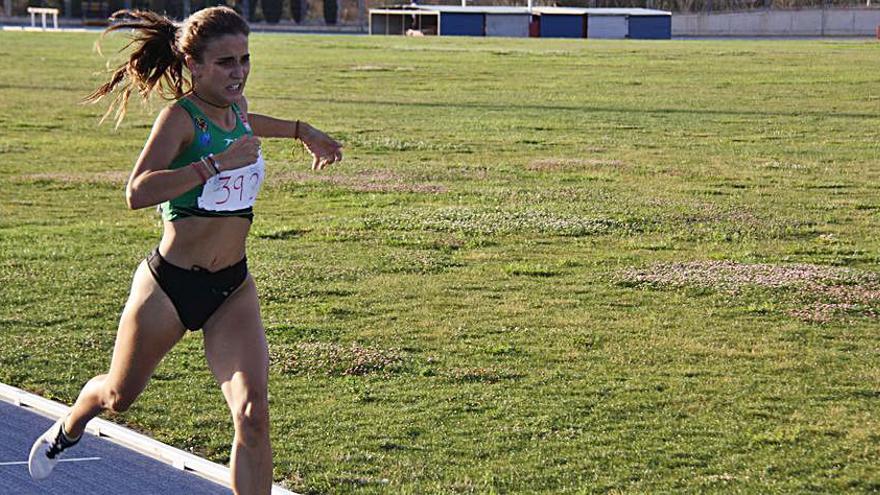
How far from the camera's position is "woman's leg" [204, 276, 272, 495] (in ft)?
19.2

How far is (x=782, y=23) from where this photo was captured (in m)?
74.5

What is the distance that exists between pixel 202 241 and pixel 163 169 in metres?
0.38

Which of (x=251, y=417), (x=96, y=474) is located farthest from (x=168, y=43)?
(x=96, y=474)

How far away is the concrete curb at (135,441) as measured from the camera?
7102mm

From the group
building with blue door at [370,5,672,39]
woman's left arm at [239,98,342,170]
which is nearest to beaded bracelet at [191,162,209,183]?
woman's left arm at [239,98,342,170]

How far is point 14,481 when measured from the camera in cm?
704

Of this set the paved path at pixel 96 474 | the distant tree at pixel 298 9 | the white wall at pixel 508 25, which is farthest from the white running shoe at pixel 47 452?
the distant tree at pixel 298 9

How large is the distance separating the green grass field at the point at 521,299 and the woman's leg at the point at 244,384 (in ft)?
3.44

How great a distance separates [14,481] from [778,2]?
75.0 m

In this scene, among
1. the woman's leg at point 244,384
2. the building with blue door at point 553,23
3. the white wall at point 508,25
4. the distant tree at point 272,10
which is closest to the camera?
the woman's leg at point 244,384

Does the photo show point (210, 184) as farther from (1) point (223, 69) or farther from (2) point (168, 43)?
(2) point (168, 43)

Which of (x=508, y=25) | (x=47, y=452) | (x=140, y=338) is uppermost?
(x=508, y=25)

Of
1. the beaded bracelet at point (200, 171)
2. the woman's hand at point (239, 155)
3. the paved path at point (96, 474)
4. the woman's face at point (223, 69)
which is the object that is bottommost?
the paved path at point (96, 474)

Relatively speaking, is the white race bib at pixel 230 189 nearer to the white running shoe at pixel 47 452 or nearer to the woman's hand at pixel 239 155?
the woman's hand at pixel 239 155
